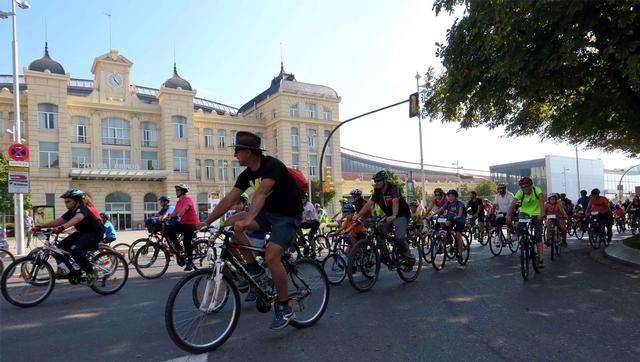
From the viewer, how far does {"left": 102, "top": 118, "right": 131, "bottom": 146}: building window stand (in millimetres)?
46531

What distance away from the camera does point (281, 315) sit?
455cm

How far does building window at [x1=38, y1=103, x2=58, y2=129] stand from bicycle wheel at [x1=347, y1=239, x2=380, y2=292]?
4508 centimetres

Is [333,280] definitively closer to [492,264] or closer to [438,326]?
[438,326]

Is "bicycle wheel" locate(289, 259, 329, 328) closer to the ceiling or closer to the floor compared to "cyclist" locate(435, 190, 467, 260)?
closer to the floor

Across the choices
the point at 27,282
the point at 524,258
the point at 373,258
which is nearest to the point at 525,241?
the point at 524,258

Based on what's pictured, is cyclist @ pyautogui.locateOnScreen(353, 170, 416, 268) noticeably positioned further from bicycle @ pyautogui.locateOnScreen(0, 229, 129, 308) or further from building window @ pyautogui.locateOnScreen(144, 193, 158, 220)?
building window @ pyautogui.locateOnScreen(144, 193, 158, 220)

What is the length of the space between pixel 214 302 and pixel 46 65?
49.5 metres

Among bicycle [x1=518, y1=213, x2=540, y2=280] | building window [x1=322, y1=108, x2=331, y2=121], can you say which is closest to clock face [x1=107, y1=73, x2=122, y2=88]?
building window [x1=322, y1=108, x2=331, y2=121]

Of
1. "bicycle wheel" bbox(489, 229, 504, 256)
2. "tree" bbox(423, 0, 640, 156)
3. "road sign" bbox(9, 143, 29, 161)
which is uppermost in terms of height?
"tree" bbox(423, 0, 640, 156)

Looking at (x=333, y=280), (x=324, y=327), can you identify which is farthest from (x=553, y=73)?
(x=324, y=327)

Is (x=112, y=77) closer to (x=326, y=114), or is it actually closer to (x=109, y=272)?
(x=326, y=114)

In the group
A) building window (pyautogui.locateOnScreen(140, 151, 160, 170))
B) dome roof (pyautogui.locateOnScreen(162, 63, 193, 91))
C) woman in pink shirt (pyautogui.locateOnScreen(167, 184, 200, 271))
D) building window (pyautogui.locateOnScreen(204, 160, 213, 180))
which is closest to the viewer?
woman in pink shirt (pyautogui.locateOnScreen(167, 184, 200, 271))

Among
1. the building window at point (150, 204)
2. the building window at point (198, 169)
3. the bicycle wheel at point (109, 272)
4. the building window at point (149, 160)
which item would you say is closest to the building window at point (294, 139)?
the building window at point (198, 169)

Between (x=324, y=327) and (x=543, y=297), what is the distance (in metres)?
3.31
